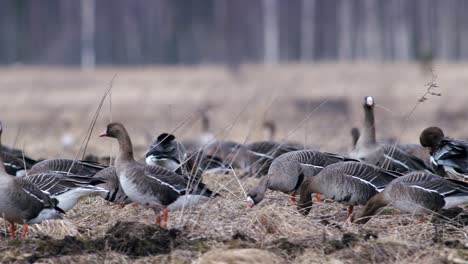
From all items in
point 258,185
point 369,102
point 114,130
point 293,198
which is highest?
point 114,130

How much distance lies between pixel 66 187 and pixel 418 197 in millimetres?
3630

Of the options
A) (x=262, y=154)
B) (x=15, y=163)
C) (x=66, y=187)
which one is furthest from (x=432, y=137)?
(x=15, y=163)

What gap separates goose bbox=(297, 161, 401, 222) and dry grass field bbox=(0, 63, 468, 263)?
26 cm

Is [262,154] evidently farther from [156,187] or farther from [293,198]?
[156,187]

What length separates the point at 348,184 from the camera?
387 inches

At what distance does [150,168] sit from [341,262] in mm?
2832

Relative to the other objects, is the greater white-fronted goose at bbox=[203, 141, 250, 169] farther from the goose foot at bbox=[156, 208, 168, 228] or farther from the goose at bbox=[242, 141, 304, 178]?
the goose foot at bbox=[156, 208, 168, 228]

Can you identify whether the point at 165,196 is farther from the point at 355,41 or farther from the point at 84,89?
the point at 355,41

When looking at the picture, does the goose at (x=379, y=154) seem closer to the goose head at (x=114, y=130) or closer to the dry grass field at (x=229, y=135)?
the dry grass field at (x=229, y=135)

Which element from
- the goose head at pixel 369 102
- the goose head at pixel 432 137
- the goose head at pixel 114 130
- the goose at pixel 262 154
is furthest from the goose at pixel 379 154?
the goose head at pixel 114 130

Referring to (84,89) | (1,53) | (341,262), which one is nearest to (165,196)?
(341,262)

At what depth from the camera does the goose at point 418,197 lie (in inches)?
364

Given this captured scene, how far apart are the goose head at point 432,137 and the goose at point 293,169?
1143mm

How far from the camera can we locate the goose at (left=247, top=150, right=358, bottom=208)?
10.5 meters
